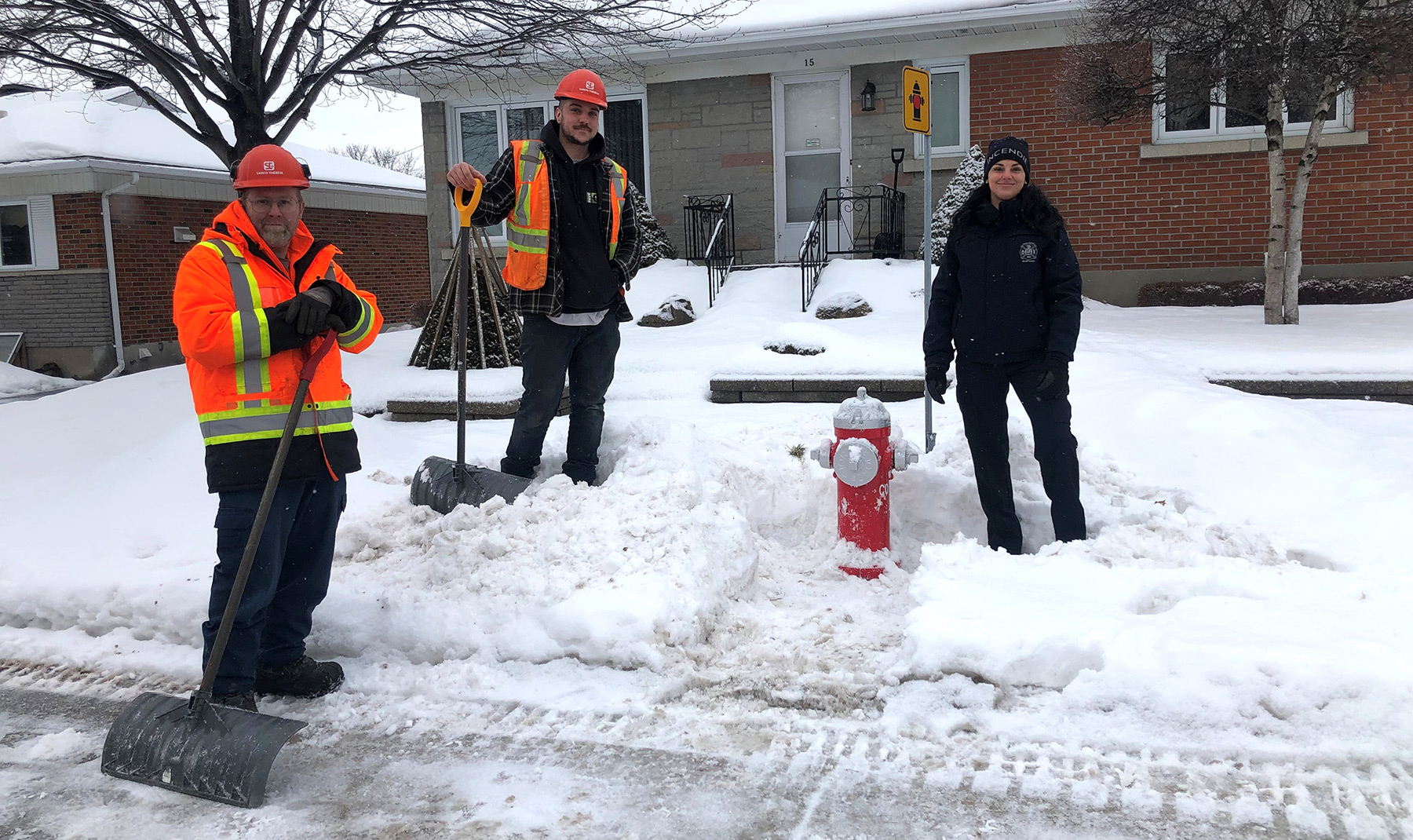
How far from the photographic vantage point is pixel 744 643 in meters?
3.70

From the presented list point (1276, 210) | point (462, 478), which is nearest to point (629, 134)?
point (1276, 210)

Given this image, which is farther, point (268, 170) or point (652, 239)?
point (652, 239)

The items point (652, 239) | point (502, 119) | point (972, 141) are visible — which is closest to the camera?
point (972, 141)

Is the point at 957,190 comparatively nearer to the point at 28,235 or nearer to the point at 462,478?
the point at 462,478

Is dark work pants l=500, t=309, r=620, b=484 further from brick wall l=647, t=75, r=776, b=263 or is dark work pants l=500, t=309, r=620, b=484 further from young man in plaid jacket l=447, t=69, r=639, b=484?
brick wall l=647, t=75, r=776, b=263

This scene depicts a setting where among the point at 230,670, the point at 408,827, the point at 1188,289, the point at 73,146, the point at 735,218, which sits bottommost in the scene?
the point at 408,827

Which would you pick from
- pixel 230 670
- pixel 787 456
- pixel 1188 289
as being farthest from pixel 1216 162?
pixel 230 670

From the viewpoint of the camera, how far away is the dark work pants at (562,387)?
15.4 feet

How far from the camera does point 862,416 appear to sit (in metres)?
4.53

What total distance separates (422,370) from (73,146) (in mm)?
10983

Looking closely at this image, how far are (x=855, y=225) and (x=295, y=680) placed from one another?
37.2 feet

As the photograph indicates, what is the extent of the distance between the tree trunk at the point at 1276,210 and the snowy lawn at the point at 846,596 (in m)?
3.84

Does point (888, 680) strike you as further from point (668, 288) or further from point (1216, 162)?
point (1216, 162)

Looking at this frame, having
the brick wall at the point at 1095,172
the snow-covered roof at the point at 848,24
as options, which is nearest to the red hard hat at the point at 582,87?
the snow-covered roof at the point at 848,24
